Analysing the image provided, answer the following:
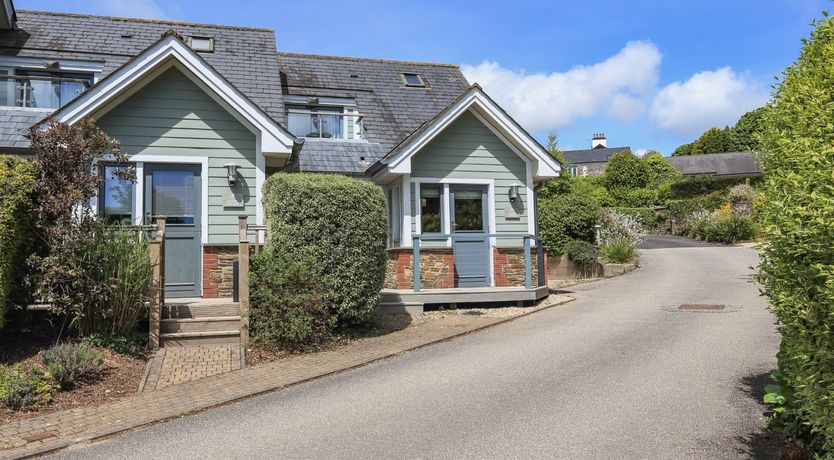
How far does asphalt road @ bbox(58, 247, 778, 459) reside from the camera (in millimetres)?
4941

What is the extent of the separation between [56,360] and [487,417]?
5.03 m

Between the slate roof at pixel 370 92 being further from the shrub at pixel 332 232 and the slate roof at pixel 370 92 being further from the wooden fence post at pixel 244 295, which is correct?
the wooden fence post at pixel 244 295

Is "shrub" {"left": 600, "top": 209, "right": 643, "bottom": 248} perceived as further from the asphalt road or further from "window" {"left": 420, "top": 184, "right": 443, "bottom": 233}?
the asphalt road

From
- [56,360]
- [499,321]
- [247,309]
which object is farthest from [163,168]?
[499,321]

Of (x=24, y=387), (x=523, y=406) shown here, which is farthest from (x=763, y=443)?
(x=24, y=387)

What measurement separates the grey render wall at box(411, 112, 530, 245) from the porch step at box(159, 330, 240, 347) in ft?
19.0

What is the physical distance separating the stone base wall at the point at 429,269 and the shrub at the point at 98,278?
5657 millimetres

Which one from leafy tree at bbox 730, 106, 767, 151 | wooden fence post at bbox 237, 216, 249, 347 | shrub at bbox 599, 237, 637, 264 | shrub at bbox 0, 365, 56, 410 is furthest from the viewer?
leafy tree at bbox 730, 106, 767, 151

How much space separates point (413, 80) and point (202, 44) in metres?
6.59

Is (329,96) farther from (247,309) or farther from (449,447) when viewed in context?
(449,447)

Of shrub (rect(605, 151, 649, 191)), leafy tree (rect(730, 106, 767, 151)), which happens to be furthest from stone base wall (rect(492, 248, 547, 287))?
leafy tree (rect(730, 106, 767, 151))

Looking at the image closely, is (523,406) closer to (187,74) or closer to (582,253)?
(187,74)

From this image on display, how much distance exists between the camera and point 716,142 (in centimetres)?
6962

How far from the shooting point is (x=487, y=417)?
18.6 ft
